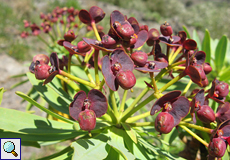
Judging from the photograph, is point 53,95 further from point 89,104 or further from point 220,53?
point 220,53

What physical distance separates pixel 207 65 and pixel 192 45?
14 cm

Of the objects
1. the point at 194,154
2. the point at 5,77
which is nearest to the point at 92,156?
the point at 194,154

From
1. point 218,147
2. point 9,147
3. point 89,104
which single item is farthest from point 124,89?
point 9,147

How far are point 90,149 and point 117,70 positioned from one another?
369 mm

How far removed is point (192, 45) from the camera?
2.76 feet

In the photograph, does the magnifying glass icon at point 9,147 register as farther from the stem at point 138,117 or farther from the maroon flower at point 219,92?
the maroon flower at point 219,92

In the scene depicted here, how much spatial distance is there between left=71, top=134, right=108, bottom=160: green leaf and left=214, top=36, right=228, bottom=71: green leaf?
148 centimetres

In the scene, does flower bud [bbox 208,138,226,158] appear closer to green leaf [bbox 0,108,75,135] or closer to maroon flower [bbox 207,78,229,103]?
maroon flower [bbox 207,78,229,103]

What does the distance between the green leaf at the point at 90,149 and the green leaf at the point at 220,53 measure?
1484 mm

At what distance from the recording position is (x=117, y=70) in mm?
708

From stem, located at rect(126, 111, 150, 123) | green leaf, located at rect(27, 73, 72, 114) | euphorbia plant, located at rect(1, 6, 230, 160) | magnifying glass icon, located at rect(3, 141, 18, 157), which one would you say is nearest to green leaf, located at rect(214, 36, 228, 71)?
euphorbia plant, located at rect(1, 6, 230, 160)

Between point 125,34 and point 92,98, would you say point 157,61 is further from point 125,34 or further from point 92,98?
point 92,98

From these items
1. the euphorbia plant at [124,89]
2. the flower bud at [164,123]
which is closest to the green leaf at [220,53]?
the euphorbia plant at [124,89]

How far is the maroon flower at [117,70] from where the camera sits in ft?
2.16
